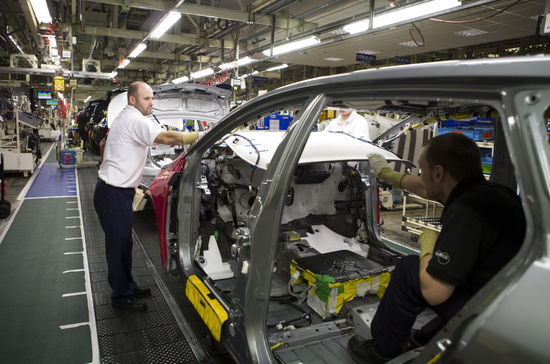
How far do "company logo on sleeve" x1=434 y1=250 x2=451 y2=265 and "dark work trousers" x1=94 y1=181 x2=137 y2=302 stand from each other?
248 cm

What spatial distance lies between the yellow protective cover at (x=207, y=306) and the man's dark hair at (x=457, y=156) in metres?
1.36

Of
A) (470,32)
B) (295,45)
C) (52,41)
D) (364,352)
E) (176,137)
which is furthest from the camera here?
(470,32)

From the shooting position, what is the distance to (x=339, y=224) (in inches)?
141

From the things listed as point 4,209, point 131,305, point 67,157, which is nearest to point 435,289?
point 131,305

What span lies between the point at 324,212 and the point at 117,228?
1.79 m

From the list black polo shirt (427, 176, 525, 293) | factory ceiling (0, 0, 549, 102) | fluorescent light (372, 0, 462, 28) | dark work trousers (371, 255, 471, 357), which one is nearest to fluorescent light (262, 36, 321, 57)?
factory ceiling (0, 0, 549, 102)

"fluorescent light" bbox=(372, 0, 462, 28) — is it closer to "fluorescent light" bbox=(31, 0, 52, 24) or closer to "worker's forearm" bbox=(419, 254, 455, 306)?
"worker's forearm" bbox=(419, 254, 455, 306)

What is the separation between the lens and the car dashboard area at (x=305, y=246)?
2512mm

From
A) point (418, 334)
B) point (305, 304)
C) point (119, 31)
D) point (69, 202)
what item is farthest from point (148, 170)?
point (119, 31)

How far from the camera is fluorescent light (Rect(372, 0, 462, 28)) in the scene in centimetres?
475

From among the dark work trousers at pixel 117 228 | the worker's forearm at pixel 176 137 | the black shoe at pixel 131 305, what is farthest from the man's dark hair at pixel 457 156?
the black shoe at pixel 131 305

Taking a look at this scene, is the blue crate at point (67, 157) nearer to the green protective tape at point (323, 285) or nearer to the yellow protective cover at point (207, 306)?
the yellow protective cover at point (207, 306)

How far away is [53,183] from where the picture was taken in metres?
8.84

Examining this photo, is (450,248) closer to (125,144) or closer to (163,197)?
(163,197)
